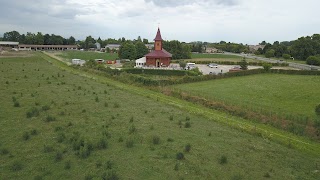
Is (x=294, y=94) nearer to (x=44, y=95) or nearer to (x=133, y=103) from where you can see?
(x=133, y=103)

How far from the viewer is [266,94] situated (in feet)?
108

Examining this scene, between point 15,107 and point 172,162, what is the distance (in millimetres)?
11812

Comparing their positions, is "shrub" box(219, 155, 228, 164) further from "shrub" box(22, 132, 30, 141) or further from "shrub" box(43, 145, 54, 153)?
"shrub" box(22, 132, 30, 141)

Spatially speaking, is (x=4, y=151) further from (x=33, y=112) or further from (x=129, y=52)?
(x=129, y=52)

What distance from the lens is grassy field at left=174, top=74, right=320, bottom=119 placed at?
86.2 feet

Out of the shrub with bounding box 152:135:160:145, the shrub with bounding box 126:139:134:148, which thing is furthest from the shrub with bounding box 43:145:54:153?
the shrub with bounding box 152:135:160:145

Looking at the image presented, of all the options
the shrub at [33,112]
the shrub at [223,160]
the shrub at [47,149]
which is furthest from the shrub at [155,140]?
the shrub at [33,112]

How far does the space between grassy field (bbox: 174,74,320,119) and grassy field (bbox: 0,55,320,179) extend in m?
9.07

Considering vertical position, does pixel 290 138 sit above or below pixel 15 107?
below

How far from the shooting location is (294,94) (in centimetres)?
3222

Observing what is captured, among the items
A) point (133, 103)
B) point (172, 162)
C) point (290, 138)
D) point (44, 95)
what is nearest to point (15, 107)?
point (44, 95)

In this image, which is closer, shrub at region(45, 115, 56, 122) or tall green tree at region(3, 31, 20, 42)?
shrub at region(45, 115, 56, 122)

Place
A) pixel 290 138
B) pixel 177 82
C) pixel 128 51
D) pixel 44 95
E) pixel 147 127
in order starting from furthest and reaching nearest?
pixel 128 51 → pixel 177 82 → pixel 44 95 → pixel 290 138 → pixel 147 127

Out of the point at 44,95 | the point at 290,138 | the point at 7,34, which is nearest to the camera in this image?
the point at 290,138
